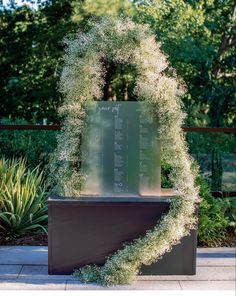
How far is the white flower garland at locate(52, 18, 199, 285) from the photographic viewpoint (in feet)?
14.8

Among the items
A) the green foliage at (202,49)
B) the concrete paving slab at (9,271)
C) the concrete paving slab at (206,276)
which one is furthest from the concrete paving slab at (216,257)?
the green foliage at (202,49)

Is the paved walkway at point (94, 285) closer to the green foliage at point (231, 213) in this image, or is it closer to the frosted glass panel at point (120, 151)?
the frosted glass panel at point (120, 151)

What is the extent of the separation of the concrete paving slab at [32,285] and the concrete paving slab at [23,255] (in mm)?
510

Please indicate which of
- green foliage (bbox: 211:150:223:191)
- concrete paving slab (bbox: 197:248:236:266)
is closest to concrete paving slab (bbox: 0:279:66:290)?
concrete paving slab (bbox: 197:248:236:266)

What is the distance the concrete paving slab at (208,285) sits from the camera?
4312 millimetres

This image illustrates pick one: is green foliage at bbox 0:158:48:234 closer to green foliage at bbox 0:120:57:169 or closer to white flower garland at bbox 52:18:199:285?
white flower garland at bbox 52:18:199:285

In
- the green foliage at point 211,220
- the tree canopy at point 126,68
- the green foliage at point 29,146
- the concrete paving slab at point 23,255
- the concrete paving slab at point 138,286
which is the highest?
the tree canopy at point 126,68

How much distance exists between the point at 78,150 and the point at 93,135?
7.5 inches

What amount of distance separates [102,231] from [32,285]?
73 cm

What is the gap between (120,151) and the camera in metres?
4.80

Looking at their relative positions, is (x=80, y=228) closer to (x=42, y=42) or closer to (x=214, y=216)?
(x=214, y=216)

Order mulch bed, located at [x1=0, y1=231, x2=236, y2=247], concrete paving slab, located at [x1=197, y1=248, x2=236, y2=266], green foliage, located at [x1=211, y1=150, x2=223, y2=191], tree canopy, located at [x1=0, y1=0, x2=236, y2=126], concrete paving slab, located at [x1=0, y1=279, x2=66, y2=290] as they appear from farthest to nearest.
Result: tree canopy, located at [x1=0, y1=0, x2=236, y2=126] → green foliage, located at [x1=211, y1=150, x2=223, y2=191] → mulch bed, located at [x1=0, y1=231, x2=236, y2=247] → concrete paving slab, located at [x1=197, y1=248, x2=236, y2=266] → concrete paving slab, located at [x1=0, y1=279, x2=66, y2=290]

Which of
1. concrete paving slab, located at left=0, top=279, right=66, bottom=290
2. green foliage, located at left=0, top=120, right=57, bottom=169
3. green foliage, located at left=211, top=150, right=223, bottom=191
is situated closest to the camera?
concrete paving slab, located at left=0, top=279, right=66, bottom=290

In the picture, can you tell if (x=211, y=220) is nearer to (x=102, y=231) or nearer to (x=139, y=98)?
(x=102, y=231)
